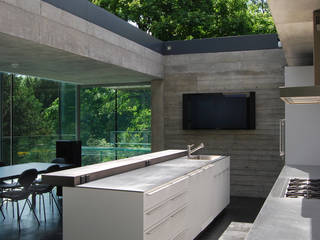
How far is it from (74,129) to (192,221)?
5.37 meters

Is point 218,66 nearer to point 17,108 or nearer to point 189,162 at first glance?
point 189,162

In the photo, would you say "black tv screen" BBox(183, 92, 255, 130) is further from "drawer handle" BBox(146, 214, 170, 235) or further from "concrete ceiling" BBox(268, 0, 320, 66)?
"drawer handle" BBox(146, 214, 170, 235)

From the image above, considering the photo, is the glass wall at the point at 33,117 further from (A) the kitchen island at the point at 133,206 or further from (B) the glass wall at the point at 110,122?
(A) the kitchen island at the point at 133,206

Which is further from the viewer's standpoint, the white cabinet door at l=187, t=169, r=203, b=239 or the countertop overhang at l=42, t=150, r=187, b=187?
the white cabinet door at l=187, t=169, r=203, b=239

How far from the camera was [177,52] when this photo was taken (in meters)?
8.00

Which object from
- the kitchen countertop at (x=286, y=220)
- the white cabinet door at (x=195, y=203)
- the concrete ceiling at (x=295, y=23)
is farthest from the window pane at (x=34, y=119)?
the kitchen countertop at (x=286, y=220)

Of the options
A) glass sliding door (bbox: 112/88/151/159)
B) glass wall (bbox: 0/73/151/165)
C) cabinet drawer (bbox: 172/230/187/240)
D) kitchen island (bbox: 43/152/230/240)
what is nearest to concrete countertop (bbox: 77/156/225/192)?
kitchen island (bbox: 43/152/230/240)

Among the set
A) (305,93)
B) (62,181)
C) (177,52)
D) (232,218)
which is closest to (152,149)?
(177,52)

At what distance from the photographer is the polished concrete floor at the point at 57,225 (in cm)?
496

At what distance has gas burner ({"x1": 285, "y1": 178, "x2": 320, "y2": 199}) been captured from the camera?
9.13 ft

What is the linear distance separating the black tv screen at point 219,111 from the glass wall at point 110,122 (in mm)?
1308

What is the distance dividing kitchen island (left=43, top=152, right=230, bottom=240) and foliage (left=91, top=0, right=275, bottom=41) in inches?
439

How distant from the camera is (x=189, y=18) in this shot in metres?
14.4

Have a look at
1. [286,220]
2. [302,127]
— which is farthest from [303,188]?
[302,127]
